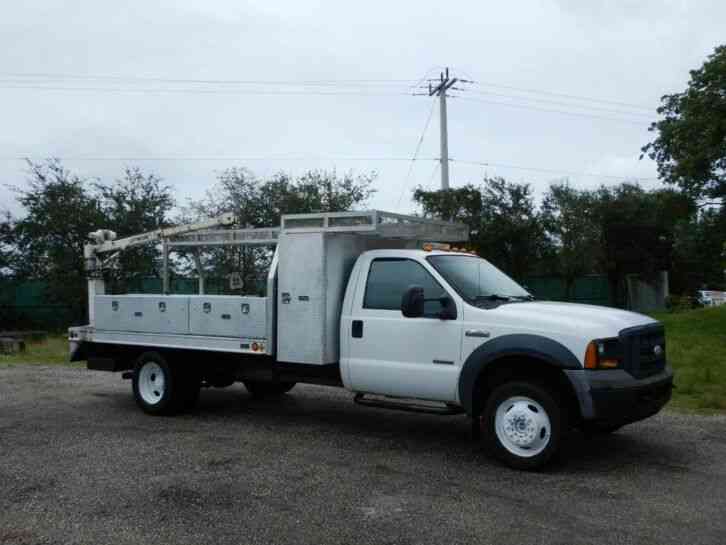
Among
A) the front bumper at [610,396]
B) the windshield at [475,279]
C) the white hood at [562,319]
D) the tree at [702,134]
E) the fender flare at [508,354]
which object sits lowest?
the front bumper at [610,396]

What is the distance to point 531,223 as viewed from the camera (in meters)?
29.0

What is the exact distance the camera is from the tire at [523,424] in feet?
21.5

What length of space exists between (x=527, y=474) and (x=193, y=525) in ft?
9.60

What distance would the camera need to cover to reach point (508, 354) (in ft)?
22.1

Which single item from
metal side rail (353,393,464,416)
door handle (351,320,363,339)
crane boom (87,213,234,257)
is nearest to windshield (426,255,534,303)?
door handle (351,320,363,339)

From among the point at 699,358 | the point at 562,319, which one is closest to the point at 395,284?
the point at 562,319

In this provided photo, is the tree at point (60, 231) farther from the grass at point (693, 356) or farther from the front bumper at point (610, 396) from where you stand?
the front bumper at point (610, 396)

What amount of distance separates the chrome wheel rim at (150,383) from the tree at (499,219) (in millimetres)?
19450

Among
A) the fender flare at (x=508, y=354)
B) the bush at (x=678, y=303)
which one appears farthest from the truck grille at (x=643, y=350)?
the bush at (x=678, y=303)

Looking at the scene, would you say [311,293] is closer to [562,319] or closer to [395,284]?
[395,284]

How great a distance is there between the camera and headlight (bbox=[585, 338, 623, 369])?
6.46 metres

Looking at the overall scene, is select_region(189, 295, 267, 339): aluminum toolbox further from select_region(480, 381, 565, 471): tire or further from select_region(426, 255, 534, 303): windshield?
select_region(480, 381, 565, 471): tire

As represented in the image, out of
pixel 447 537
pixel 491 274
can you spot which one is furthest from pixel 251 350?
pixel 447 537

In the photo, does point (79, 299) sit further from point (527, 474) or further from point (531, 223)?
point (527, 474)
